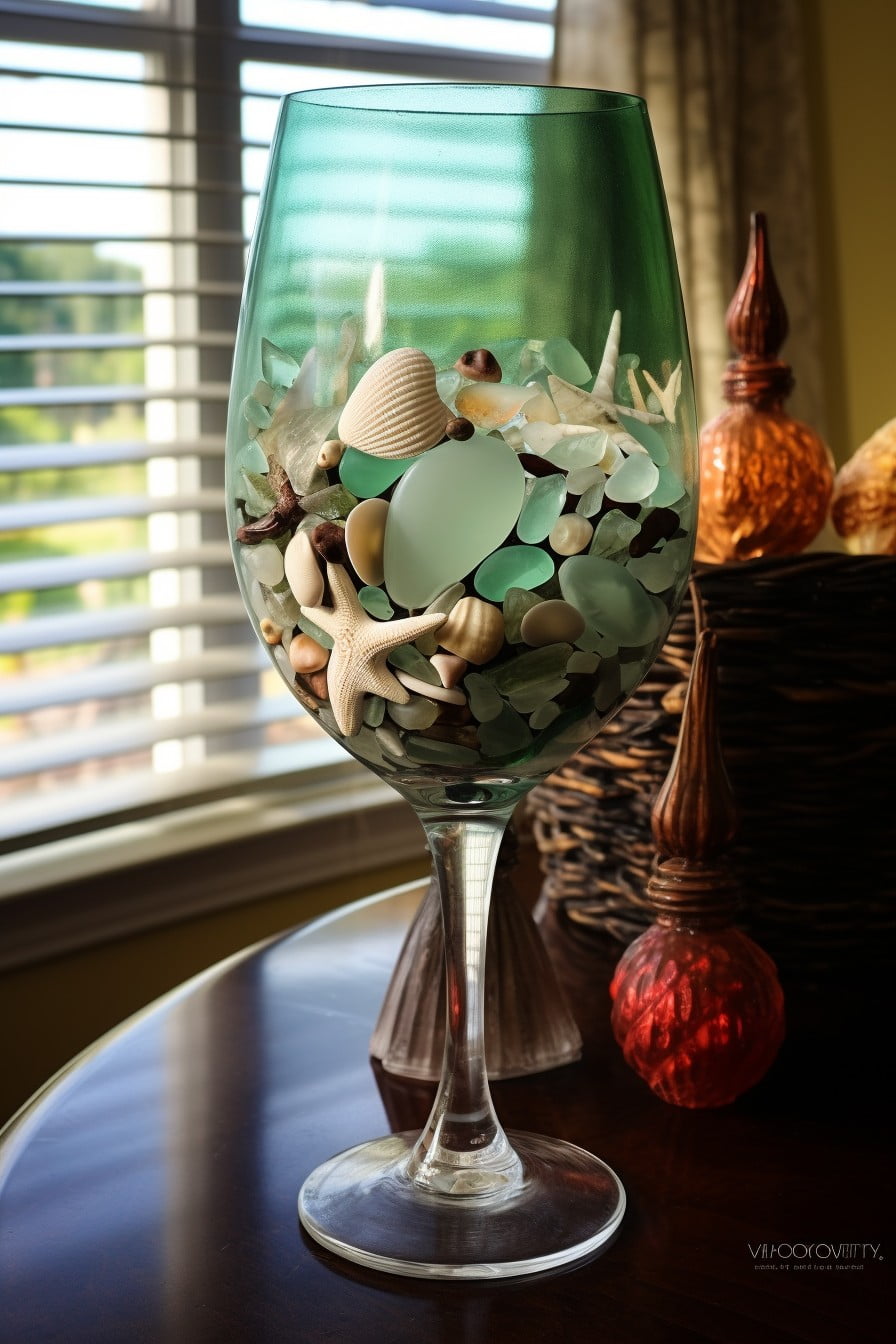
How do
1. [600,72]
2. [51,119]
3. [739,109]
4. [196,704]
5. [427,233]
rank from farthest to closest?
1. [739,109]
2. [600,72]
3. [196,704]
4. [51,119]
5. [427,233]

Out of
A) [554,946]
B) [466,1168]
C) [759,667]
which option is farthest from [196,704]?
[466,1168]

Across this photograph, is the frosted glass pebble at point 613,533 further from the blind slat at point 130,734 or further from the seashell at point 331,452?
the blind slat at point 130,734

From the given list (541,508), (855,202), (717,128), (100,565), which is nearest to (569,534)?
(541,508)

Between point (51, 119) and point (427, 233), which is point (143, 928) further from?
point (427, 233)

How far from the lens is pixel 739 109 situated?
2.22m

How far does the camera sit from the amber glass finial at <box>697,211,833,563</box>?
773 millimetres

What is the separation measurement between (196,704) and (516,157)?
129 cm

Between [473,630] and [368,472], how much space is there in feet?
0.19

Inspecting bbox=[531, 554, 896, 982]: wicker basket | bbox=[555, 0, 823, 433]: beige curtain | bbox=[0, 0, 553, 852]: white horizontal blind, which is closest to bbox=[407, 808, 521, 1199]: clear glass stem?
bbox=[531, 554, 896, 982]: wicker basket

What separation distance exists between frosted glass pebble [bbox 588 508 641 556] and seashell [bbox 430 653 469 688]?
0.05 meters

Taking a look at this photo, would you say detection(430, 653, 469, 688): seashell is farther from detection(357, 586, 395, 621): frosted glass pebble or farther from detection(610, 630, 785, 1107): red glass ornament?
detection(610, 630, 785, 1107): red glass ornament

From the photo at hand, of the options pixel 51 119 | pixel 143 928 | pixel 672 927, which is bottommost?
pixel 143 928

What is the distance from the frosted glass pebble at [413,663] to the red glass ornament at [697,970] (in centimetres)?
20

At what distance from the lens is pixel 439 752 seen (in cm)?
45
